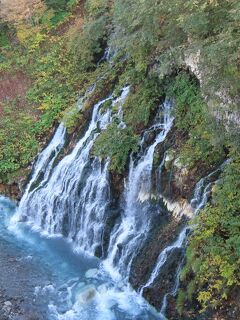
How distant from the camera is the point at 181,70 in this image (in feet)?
42.7

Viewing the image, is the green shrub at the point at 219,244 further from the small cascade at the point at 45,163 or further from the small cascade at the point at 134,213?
the small cascade at the point at 45,163

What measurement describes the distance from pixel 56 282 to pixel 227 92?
6.26 metres

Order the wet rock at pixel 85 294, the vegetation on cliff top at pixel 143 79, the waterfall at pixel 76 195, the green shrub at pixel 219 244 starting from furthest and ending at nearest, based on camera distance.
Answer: the waterfall at pixel 76 195 < the wet rock at pixel 85 294 < the vegetation on cliff top at pixel 143 79 < the green shrub at pixel 219 244

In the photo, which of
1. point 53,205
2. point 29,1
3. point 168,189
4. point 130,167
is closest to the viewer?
point 168,189

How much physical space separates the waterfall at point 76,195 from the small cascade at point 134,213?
644mm

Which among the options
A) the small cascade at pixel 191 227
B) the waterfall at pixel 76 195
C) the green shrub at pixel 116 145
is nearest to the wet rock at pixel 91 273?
the waterfall at pixel 76 195

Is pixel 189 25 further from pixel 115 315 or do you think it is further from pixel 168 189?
pixel 115 315

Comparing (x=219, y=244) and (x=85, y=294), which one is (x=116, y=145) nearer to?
(x=85, y=294)

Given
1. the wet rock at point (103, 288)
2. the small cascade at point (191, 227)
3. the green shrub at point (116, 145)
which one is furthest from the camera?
the green shrub at point (116, 145)

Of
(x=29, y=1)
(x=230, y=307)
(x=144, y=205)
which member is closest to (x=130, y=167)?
(x=144, y=205)

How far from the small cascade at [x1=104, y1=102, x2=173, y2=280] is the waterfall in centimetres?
64

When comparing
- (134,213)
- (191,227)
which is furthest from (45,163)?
(191,227)

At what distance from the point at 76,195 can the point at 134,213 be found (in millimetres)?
2257

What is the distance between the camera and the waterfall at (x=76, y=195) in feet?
43.9
